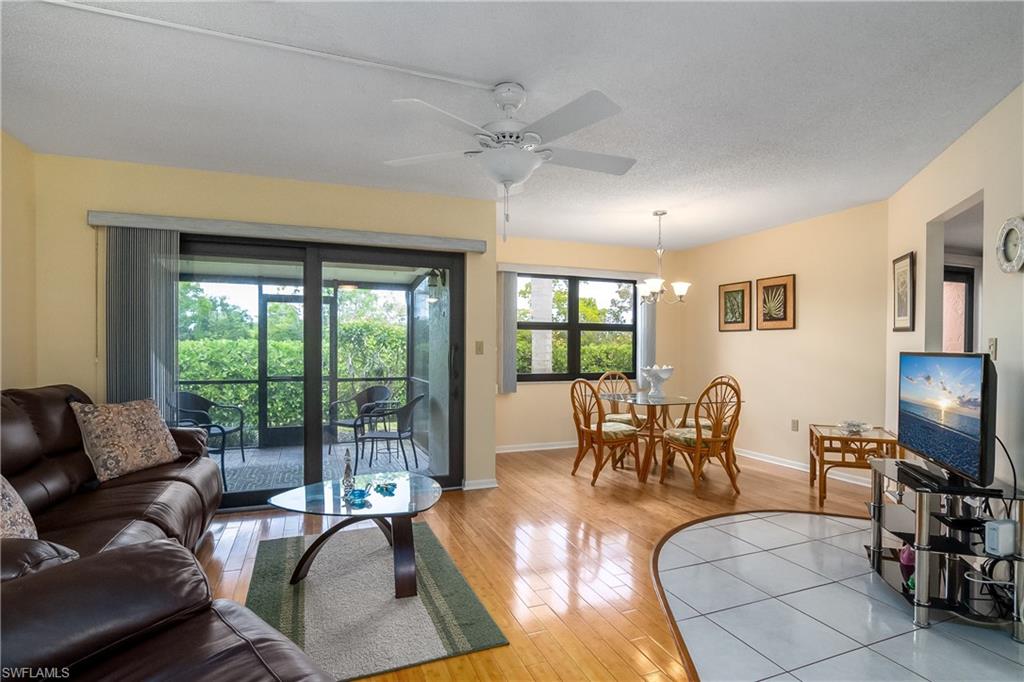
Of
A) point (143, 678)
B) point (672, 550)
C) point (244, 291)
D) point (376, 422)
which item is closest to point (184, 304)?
point (244, 291)

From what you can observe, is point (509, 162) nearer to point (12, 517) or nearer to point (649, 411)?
point (12, 517)

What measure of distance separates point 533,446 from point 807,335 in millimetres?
3148

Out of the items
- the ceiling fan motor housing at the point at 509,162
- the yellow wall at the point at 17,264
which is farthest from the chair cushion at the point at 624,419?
the yellow wall at the point at 17,264

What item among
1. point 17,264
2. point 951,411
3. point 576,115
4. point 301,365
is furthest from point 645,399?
point 17,264

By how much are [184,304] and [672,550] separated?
3.72m

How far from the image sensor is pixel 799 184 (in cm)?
391

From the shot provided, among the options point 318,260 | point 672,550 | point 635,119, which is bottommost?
point 672,550

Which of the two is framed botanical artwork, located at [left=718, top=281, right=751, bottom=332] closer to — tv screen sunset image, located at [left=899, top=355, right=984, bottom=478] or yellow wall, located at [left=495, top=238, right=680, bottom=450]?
yellow wall, located at [left=495, top=238, right=680, bottom=450]

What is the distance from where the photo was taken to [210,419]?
12.5ft

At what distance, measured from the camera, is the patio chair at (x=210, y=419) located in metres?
3.69

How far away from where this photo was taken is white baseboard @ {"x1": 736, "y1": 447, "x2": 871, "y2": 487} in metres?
4.55

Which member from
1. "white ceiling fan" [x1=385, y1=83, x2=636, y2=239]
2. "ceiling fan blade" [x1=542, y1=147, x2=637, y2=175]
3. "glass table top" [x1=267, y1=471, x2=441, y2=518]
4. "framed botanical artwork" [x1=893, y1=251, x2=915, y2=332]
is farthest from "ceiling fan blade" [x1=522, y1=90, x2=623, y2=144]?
"framed botanical artwork" [x1=893, y1=251, x2=915, y2=332]

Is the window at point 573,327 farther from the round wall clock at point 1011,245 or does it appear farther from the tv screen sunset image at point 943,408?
the round wall clock at point 1011,245

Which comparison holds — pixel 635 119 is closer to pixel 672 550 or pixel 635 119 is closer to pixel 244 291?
pixel 672 550
